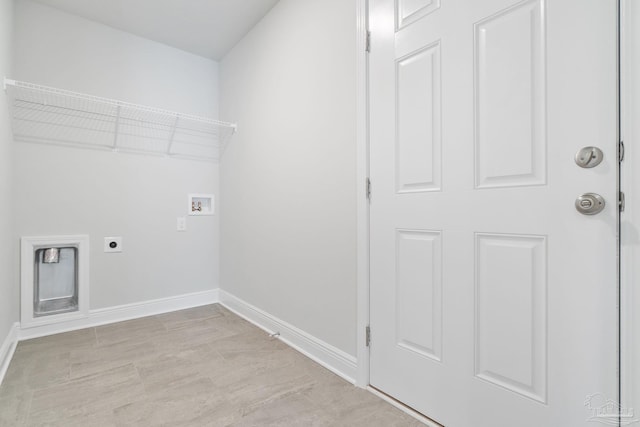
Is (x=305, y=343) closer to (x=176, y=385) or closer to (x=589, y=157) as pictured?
(x=176, y=385)

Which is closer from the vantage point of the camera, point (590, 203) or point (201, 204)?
point (590, 203)

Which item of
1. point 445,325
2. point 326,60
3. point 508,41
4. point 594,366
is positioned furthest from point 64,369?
point 508,41

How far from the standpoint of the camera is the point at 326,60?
188cm

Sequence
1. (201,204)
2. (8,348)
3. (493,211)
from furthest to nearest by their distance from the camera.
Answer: (201,204), (8,348), (493,211)

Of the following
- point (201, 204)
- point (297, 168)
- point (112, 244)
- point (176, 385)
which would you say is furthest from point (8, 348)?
point (297, 168)

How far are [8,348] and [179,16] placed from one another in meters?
2.58

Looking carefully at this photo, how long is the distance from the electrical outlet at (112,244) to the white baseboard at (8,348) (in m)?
0.73

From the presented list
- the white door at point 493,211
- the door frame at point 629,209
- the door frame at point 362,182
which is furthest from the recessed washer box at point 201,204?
the door frame at point 629,209

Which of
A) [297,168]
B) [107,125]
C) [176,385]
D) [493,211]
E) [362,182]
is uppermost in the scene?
[107,125]

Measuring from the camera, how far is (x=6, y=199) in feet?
6.52

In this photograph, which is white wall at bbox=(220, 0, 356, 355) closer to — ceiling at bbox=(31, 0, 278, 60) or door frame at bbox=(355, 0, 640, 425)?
ceiling at bbox=(31, 0, 278, 60)

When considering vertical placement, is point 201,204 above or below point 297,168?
below

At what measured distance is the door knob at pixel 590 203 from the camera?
0.90 m

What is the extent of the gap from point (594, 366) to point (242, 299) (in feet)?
7.91
